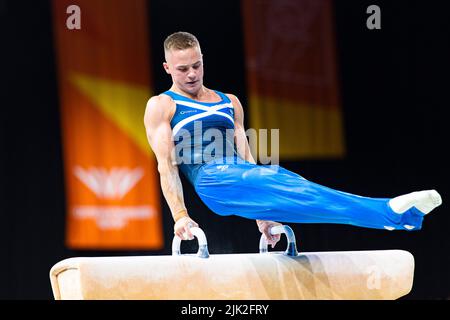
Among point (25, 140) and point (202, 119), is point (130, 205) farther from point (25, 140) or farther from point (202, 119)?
point (202, 119)

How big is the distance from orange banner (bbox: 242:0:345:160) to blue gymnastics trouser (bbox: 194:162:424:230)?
3641 mm

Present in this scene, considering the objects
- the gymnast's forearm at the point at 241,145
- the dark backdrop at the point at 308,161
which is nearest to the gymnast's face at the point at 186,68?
the gymnast's forearm at the point at 241,145

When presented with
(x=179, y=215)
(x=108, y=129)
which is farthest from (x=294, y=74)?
(x=179, y=215)

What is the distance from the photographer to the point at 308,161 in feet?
27.0

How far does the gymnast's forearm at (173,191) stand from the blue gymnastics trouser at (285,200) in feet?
0.59

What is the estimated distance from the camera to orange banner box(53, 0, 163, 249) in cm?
771

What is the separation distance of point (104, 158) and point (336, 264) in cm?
422

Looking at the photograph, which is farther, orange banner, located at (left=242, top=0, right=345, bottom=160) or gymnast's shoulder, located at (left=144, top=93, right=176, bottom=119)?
orange banner, located at (left=242, top=0, right=345, bottom=160)

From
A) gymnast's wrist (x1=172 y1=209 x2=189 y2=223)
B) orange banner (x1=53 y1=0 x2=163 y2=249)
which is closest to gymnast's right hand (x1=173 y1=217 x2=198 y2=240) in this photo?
gymnast's wrist (x1=172 y1=209 x2=189 y2=223)

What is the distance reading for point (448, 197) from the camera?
328 inches

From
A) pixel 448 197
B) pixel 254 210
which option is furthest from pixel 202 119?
pixel 448 197

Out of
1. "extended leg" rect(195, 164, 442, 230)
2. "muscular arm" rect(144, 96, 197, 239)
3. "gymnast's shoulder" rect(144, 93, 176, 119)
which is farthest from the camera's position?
"gymnast's shoulder" rect(144, 93, 176, 119)

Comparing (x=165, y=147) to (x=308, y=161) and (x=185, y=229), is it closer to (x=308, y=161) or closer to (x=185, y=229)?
(x=185, y=229)

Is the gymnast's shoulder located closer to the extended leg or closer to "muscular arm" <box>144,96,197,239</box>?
"muscular arm" <box>144,96,197,239</box>
